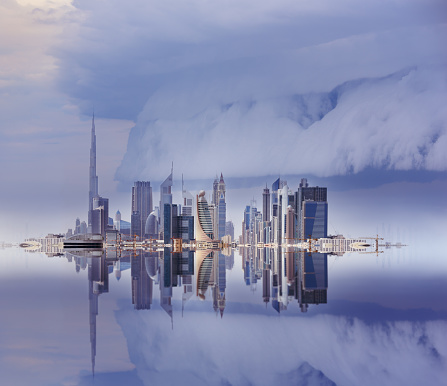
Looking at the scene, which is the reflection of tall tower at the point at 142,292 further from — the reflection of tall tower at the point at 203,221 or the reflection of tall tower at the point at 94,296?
the reflection of tall tower at the point at 203,221

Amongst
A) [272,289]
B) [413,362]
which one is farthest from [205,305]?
[413,362]

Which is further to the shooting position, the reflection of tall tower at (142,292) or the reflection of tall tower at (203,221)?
the reflection of tall tower at (203,221)

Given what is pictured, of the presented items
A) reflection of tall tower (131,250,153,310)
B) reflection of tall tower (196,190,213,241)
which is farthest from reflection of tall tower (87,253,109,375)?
reflection of tall tower (196,190,213,241)

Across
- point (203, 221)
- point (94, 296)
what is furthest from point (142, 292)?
point (203, 221)

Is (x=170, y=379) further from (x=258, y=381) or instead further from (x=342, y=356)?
(x=342, y=356)

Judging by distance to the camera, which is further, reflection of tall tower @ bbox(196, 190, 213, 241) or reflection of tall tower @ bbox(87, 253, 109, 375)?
reflection of tall tower @ bbox(196, 190, 213, 241)

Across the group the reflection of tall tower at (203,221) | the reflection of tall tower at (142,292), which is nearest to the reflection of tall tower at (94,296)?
the reflection of tall tower at (142,292)

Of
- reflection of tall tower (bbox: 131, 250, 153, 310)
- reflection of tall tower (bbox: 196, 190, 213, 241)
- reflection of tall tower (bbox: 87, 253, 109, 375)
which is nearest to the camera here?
reflection of tall tower (bbox: 87, 253, 109, 375)

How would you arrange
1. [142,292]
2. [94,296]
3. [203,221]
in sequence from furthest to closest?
[203,221] < [142,292] < [94,296]

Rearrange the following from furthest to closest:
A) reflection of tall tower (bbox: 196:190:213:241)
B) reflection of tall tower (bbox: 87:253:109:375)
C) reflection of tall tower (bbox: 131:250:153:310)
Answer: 1. reflection of tall tower (bbox: 196:190:213:241)
2. reflection of tall tower (bbox: 131:250:153:310)
3. reflection of tall tower (bbox: 87:253:109:375)

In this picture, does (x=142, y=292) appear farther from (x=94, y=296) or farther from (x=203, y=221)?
(x=203, y=221)

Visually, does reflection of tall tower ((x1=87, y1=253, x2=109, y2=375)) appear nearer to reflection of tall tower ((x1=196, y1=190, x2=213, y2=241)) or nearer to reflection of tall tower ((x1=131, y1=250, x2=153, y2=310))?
reflection of tall tower ((x1=131, y1=250, x2=153, y2=310))

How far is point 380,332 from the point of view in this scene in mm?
11172

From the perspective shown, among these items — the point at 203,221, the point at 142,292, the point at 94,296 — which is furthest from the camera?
the point at 203,221
